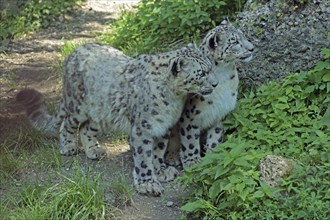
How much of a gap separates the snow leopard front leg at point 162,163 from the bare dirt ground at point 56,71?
0.10 metres

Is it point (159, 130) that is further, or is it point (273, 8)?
point (273, 8)

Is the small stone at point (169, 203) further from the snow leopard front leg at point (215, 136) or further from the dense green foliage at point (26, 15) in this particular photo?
the dense green foliage at point (26, 15)

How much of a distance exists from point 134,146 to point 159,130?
10.6 inches

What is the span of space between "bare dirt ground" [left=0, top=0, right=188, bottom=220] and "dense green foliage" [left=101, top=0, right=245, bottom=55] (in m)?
1.11

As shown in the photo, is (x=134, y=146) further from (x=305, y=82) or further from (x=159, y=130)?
(x=305, y=82)

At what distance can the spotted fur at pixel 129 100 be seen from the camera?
6.64 meters

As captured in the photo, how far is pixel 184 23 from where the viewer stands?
892 cm

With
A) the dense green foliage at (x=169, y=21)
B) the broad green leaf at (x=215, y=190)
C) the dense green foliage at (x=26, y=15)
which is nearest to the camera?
the broad green leaf at (x=215, y=190)

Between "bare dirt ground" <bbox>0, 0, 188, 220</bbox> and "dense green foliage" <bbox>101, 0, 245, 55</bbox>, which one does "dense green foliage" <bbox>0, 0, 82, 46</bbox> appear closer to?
"bare dirt ground" <bbox>0, 0, 188, 220</bbox>

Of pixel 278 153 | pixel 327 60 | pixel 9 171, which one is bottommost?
pixel 9 171

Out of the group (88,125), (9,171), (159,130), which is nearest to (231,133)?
(159,130)

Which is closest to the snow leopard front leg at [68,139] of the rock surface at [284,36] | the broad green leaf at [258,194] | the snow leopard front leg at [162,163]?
the snow leopard front leg at [162,163]

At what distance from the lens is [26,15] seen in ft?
39.6

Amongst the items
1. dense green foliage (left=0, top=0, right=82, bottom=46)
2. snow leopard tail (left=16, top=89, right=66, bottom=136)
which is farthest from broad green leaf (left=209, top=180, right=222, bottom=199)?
dense green foliage (left=0, top=0, right=82, bottom=46)
